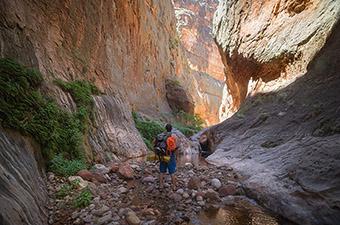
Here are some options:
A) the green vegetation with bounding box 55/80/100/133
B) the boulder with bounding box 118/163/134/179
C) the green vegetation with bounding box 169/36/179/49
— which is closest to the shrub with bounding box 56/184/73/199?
the boulder with bounding box 118/163/134/179

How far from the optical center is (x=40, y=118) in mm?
6215

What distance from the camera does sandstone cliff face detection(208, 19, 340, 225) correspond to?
4.73m

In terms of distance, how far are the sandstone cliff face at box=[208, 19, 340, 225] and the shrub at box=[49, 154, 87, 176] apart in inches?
171

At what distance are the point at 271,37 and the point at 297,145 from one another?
28.1 ft

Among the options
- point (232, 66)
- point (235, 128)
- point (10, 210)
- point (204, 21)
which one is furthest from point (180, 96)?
point (204, 21)

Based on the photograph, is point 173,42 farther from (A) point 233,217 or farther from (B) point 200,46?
(B) point 200,46

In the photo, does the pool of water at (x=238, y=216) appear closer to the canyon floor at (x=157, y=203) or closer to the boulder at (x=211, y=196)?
the canyon floor at (x=157, y=203)

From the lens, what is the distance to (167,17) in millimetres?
28375

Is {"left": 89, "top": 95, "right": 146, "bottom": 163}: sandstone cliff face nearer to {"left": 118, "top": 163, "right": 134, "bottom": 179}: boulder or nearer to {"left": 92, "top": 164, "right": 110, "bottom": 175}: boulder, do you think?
{"left": 92, "top": 164, "right": 110, "bottom": 175}: boulder

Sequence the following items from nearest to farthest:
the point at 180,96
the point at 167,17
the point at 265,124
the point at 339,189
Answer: the point at 339,189 < the point at 265,124 < the point at 180,96 < the point at 167,17

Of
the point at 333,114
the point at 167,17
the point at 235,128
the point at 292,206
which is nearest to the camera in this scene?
the point at 292,206

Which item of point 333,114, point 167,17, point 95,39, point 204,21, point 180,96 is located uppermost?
point 204,21

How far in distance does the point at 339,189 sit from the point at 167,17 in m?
27.0

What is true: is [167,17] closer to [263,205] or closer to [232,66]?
[232,66]
